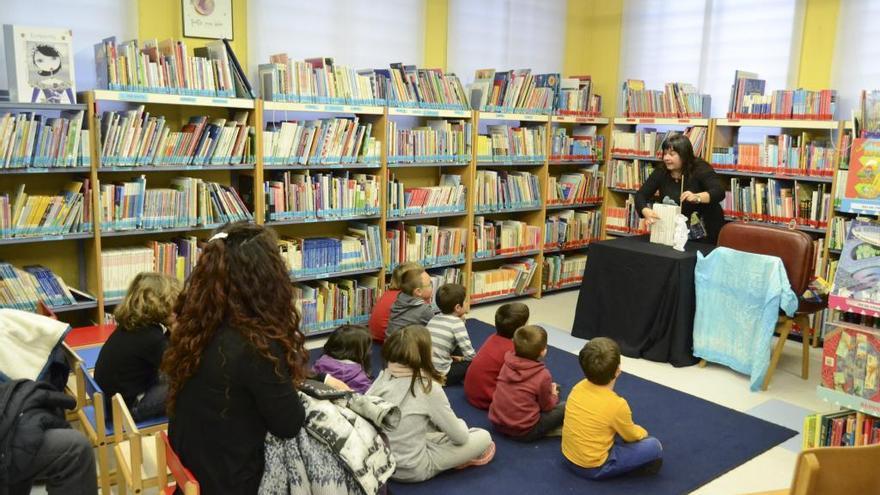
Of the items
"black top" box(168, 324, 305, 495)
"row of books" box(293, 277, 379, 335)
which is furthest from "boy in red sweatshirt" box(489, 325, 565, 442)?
"row of books" box(293, 277, 379, 335)

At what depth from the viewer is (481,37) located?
21.7ft

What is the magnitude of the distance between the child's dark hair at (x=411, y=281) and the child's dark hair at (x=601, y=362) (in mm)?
1614

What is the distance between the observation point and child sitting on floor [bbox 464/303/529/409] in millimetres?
3695

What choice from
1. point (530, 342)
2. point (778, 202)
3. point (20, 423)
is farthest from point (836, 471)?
point (778, 202)

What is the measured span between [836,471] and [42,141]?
4.05 metres

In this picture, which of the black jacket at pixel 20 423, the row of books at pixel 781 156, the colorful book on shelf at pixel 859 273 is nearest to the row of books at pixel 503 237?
the row of books at pixel 781 156

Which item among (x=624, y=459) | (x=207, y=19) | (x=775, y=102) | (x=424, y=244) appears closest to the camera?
(x=624, y=459)

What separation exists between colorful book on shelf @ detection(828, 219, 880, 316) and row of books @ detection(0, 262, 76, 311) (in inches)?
162

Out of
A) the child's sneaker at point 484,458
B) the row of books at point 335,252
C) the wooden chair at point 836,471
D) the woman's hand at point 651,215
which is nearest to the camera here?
the wooden chair at point 836,471

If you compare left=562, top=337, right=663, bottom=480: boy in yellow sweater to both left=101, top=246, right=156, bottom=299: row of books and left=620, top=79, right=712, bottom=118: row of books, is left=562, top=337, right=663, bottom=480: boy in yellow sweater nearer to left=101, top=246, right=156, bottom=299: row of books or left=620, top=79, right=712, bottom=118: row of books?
left=101, top=246, right=156, bottom=299: row of books

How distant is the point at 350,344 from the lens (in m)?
3.75

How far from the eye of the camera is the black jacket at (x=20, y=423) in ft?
7.16

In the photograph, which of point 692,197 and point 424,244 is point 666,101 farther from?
point 424,244

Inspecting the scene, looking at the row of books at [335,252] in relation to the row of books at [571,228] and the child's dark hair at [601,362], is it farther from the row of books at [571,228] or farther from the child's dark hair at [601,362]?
the child's dark hair at [601,362]
